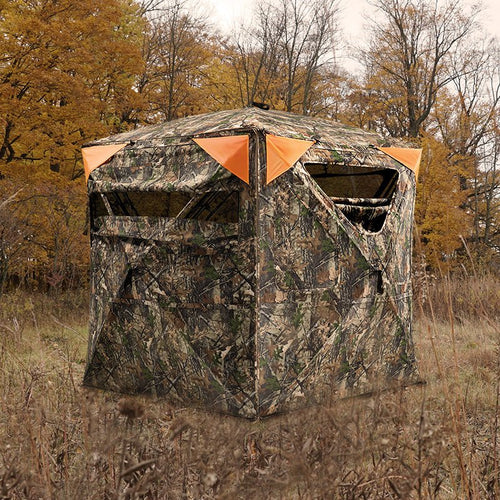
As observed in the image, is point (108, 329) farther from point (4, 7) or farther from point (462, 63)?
point (462, 63)

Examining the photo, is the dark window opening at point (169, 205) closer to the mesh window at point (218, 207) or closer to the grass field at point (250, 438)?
the mesh window at point (218, 207)

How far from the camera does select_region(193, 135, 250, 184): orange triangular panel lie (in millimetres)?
4605

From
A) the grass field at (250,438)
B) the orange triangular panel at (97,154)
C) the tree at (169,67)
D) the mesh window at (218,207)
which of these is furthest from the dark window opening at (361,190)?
A: the tree at (169,67)

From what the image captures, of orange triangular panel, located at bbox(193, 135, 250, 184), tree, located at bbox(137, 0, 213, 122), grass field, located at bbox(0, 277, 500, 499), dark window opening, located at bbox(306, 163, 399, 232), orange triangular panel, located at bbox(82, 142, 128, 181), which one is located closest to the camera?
grass field, located at bbox(0, 277, 500, 499)

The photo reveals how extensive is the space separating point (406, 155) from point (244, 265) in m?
2.11

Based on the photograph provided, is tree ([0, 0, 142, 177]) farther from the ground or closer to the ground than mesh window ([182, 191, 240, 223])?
farther from the ground

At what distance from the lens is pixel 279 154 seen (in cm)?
466

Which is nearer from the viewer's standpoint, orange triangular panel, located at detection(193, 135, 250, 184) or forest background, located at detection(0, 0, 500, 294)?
orange triangular panel, located at detection(193, 135, 250, 184)

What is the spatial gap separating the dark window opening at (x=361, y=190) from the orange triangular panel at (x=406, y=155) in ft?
0.42

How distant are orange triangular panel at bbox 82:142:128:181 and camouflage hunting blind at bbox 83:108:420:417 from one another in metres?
0.01

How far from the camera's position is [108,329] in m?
5.57

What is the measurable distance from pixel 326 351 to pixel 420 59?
1712 centimetres

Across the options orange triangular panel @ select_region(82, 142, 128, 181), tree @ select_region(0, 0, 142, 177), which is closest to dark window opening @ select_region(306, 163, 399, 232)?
orange triangular panel @ select_region(82, 142, 128, 181)

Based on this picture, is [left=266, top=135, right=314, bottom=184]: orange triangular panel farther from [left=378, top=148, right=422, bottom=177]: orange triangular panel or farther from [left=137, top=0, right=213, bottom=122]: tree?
[left=137, top=0, right=213, bottom=122]: tree
